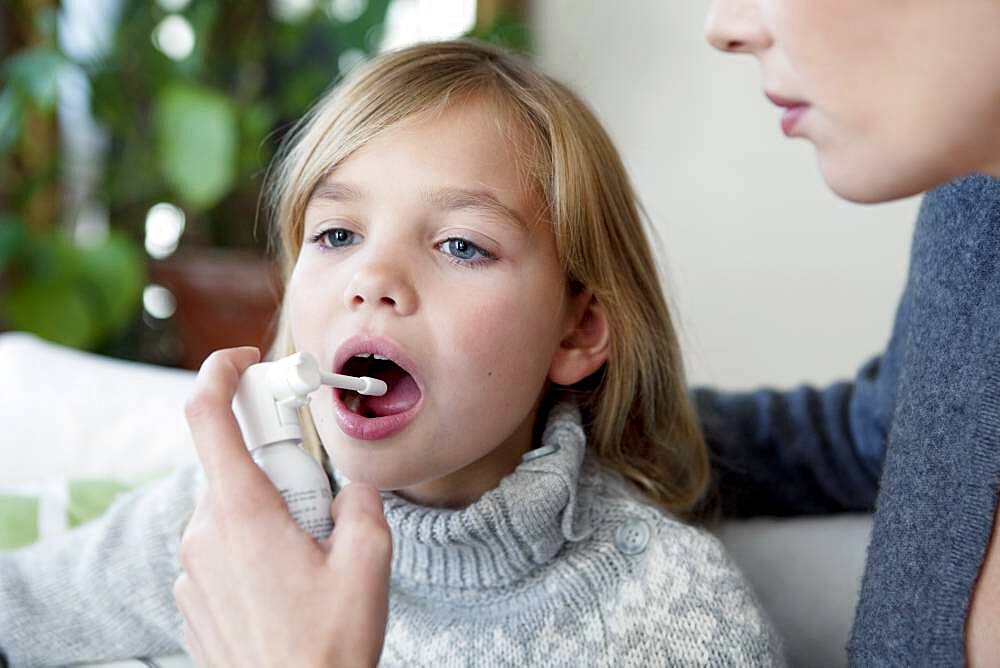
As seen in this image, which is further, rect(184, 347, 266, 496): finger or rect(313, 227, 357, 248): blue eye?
rect(313, 227, 357, 248): blue eye

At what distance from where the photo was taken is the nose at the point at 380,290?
0.98m

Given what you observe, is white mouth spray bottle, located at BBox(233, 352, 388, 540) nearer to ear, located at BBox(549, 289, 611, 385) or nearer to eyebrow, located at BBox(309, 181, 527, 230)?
eyebrow, located at BBox(309, 181, 527, 230)

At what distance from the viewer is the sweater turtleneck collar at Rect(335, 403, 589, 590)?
3.50 ft

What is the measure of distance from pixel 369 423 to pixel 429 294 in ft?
0.42

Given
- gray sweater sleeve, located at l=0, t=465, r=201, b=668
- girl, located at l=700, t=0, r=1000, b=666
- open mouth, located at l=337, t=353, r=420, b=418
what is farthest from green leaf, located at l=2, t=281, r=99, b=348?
girl, located at l=700, t=0, r=1000, b=666

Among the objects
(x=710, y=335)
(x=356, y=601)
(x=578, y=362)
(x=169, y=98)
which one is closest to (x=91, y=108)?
(x=169, y=98)

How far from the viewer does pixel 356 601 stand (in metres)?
0.74

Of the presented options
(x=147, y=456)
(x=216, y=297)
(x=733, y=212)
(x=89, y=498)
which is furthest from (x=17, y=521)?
(x=733, y=212)

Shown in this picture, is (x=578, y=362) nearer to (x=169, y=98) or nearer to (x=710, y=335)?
(x=710, y=335)

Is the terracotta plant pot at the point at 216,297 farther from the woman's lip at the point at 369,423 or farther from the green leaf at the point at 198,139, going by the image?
the woman's lip at the point at 369,423

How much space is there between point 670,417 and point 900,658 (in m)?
0.43

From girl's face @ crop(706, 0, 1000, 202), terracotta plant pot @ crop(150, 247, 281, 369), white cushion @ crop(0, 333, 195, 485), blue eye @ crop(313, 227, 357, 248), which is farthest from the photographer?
terracotta plant pot @ crop(150, 247, 281, 369)

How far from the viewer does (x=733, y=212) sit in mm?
2447

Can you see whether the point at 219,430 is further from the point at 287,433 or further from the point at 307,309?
the point at 307,309
